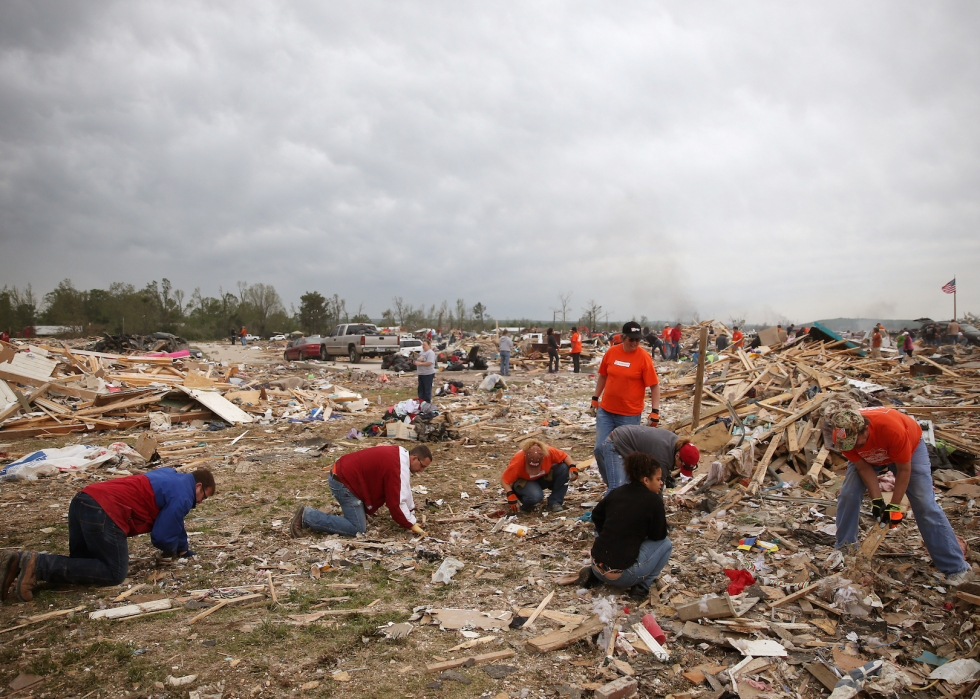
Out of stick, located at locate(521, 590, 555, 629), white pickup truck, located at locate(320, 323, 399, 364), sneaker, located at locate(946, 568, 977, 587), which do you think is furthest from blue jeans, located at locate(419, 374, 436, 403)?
white pickup truck, located at locate(320, 323, 399, 364)

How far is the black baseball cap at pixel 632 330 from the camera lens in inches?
204

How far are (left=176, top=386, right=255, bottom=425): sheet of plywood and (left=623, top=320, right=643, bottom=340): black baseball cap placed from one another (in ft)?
29.8

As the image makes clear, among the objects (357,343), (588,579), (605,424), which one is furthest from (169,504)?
(357,343)

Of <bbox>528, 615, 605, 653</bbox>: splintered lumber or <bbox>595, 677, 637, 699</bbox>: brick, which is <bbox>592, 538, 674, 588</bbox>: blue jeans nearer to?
<bbox>528, 615, 605, 653</bbox>: splintered lumber

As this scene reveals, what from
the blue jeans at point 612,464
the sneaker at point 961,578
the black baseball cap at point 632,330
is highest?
the black baseball cap at point 632,330

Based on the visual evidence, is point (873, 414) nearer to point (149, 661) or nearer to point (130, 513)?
point (149, 661)

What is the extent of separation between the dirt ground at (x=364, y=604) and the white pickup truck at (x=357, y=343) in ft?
57.8

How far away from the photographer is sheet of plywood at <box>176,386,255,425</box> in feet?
36.6

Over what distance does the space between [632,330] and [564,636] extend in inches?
116

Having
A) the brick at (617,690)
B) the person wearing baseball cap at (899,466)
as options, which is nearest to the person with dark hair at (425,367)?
the person wearing baseball cap at (899,466)

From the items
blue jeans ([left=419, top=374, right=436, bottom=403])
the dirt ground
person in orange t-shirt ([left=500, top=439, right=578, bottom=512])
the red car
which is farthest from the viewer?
the red car

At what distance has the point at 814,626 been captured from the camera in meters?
3.46

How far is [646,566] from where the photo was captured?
3869 mm

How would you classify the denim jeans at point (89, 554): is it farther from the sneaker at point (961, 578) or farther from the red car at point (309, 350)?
the red car at point (309, 350)
